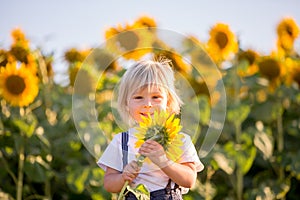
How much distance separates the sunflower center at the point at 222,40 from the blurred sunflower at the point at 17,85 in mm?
986

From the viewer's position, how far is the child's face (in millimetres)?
1708

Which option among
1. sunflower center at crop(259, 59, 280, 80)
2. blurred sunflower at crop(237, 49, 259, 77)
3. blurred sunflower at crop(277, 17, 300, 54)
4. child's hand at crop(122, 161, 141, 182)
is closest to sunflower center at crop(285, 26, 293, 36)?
blurred sunflower at crop(277, 17, 300, 54)

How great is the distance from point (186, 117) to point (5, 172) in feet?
6.27

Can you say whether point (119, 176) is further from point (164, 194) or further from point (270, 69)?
point (270, 69)

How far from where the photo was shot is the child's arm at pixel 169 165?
1518mm

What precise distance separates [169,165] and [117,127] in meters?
1.40

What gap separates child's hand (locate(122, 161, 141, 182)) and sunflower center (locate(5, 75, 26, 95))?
1943mm

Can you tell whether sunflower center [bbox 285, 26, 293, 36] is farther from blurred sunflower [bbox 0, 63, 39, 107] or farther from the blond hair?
the blond hair

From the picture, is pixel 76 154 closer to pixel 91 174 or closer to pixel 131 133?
pixel 91 174

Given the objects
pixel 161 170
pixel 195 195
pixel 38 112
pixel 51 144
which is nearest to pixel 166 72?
pixel 161 170

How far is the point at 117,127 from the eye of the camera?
120 inches

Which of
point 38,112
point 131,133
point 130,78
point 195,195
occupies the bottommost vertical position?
point 195,195

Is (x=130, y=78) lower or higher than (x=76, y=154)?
higher

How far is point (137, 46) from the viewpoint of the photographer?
3.01 metres
